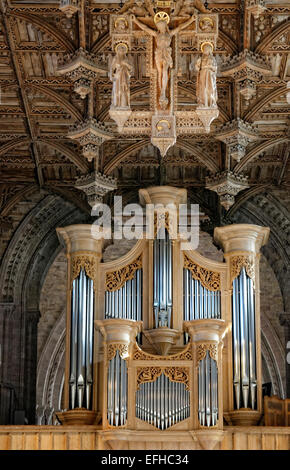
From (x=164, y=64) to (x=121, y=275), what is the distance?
5.59m

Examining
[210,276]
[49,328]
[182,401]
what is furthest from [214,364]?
[49,328]

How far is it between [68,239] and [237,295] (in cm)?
379

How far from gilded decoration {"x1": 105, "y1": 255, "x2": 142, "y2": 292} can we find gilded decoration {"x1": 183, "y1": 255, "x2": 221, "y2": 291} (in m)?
1.02

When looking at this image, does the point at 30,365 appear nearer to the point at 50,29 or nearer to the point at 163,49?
the point at 50,29

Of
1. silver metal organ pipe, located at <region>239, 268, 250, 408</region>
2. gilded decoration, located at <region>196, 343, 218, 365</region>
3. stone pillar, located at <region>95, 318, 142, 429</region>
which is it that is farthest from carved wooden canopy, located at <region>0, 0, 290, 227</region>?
stone pillar, located at <region>95, 318, 142, 429</region>

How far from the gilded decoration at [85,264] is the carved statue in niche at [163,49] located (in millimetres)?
5238

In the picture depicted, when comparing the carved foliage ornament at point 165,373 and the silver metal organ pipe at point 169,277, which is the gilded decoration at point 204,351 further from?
the silver metal organ pipe at point 169,277

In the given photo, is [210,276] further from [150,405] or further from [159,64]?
[159,64]

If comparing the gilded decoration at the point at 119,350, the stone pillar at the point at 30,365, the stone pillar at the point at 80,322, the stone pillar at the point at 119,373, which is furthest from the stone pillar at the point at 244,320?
the stone pillar at the point at 30,365

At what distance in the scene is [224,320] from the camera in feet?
67.7

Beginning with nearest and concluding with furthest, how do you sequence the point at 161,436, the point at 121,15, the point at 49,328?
the point at 121,15 < the point at 161,436 < the point at 49,328

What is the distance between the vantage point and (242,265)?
21.6m

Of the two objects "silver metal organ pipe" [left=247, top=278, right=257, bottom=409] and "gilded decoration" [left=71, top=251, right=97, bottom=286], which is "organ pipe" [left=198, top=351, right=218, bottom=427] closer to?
"silver metal organ pipe" [left=247, top=278, right=257, bottom=409]

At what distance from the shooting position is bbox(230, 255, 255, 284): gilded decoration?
21.5 m
